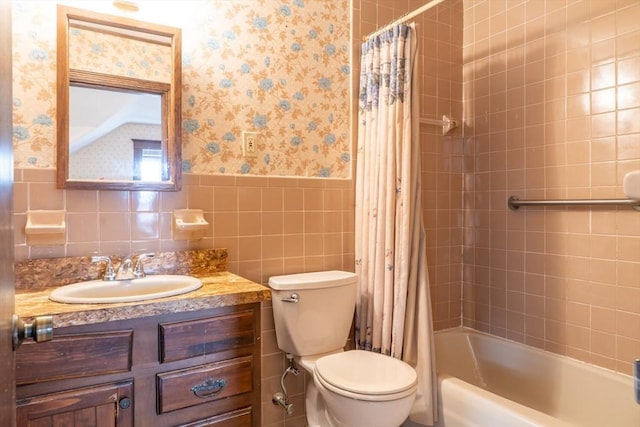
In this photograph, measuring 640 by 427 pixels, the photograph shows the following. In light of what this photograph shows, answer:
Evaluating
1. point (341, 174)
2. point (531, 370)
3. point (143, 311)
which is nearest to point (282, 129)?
point (341, 174)

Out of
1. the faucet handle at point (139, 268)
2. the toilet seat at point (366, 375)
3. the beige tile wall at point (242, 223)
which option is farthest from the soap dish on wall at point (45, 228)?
the toilet seat at point (366, 375)

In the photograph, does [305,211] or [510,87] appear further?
[510,87]

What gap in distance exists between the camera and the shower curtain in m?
1.75

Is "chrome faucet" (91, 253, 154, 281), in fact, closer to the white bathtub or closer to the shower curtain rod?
the white bathtub

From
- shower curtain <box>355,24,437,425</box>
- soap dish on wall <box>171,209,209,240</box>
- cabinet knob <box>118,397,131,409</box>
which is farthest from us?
shower curtain <box>355,24,437,425</box>

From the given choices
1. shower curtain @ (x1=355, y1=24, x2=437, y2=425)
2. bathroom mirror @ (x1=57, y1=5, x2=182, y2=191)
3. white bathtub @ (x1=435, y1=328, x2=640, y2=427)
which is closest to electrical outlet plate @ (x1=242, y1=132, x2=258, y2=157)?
bathroom mirror @ (x1=57, y1=5, x2=182, y2=191)

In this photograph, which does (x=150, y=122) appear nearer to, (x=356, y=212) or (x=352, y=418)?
(x=356, y=212)

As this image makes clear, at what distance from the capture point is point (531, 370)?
207 cm

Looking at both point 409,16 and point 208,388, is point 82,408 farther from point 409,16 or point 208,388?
point 409,16

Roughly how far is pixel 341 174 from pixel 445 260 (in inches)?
35.7

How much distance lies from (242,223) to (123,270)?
53 centimetres

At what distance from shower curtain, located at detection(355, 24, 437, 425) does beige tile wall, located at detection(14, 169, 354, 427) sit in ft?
0.72

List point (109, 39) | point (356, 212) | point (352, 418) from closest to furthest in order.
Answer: point (352, 418), point (109, 39), point (356, 212)

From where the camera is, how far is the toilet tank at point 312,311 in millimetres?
1707
